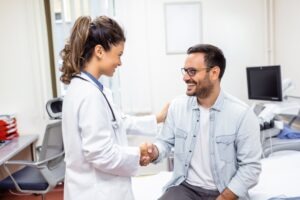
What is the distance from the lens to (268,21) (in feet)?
11.0

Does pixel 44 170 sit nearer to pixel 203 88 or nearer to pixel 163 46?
pixel 203 88

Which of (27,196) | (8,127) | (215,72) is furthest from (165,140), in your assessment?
(27,196)

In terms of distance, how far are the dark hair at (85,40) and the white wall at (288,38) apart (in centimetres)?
223

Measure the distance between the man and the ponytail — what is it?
60 centimetres

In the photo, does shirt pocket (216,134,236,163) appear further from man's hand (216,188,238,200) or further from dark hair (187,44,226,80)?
dark hair (187,44,226,80)

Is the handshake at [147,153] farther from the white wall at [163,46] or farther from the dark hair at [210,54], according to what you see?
the white wall at [163,46]

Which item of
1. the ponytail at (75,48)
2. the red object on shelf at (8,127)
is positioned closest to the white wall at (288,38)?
the ponytail at (75,48)

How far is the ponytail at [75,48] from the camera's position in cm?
134

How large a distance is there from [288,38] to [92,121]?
2538 millimetres

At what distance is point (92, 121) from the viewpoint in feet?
4.21

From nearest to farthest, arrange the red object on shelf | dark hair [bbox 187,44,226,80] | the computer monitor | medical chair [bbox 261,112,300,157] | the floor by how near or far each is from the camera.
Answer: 1. dark hair [bbox 187,44,226,80]
2. medical chair [bbox 261,112,300,157]
3. the computer monitor
4. the red object on shelf
5. the floor

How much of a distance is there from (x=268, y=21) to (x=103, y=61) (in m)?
2.52

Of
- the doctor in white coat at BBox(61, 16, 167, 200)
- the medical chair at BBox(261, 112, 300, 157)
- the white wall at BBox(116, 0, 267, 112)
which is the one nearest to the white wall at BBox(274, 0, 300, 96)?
the white wall at BBox(116, 0, 267, 112)

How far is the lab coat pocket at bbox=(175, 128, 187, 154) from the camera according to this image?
1766 millimetres
